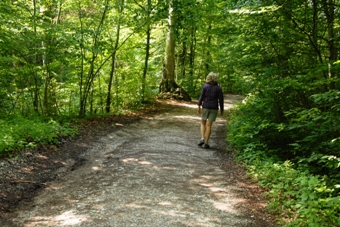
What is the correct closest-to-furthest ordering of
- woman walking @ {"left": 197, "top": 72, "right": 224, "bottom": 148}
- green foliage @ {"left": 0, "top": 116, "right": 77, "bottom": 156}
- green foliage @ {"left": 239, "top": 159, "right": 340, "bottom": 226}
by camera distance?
green foliage @ {"left": 239, "top": 159, "right": 340, "bottom": 226}, green foliage @ {"left": 0, "top": 116, "right": 77, "bottom": 156}, woman walking @ {"left": 197, "top": 72, "right": 224, "bottom": 148}

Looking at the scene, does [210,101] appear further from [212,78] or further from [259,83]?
[259,83]

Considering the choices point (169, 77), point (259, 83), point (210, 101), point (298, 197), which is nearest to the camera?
point (298, 197)

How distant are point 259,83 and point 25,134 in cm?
618

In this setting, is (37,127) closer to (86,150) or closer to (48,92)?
(86,150)

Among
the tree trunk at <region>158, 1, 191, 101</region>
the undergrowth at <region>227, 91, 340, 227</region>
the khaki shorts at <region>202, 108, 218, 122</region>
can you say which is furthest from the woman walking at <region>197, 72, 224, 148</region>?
the tree trunk at <region>158, 1, 191, 101</region>

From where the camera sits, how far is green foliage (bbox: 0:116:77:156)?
19.6ft

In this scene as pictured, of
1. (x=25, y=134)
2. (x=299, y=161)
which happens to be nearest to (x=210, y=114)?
(x=299, y=161)

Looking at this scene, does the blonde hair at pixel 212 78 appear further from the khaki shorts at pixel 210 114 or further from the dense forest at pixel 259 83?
the dense forest at pixel 259 83

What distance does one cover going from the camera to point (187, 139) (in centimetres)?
916

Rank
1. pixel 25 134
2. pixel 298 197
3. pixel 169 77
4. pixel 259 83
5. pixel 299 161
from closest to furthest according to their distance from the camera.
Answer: pixel 298 197 < pixel 299 161 < pixel 25 134 < pixel 259 83 < pixel 169 77

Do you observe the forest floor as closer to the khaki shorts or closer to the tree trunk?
the khaki shorts

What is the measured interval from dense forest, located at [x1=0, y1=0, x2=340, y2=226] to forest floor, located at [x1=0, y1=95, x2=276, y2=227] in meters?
0.45

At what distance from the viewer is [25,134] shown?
696 centimetres

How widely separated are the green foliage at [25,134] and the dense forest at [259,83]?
0.03 metres
